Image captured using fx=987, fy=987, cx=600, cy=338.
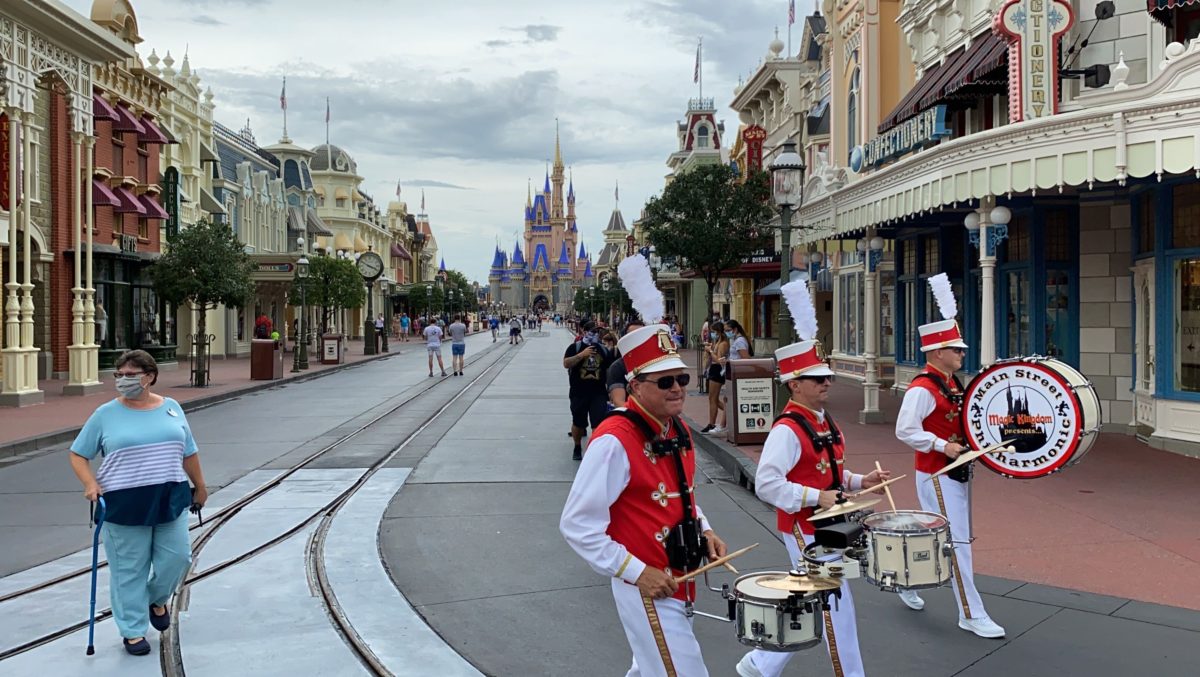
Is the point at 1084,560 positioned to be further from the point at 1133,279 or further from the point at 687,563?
the point at 1133,279

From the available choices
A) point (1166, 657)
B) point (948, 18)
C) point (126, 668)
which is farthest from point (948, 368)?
point (948, 18)

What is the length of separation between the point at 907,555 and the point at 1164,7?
10.3 metres

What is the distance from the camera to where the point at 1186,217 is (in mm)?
12109

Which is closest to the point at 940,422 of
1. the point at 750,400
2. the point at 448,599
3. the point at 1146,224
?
the point at 448,599

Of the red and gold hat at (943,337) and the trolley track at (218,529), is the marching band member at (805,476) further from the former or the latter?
the trolley track at (218,529)

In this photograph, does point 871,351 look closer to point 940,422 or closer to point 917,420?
point 940,422

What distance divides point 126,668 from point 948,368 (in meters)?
5.02

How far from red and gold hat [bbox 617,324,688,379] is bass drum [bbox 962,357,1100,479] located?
2.50 meters

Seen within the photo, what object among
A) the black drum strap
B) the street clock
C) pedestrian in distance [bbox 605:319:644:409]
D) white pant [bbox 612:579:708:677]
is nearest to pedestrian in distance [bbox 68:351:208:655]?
white pant [bbox 612:579:708:677]

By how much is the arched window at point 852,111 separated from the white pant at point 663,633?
64.8 feet

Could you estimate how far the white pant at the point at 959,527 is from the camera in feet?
18.9

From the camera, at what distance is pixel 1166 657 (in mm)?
5332

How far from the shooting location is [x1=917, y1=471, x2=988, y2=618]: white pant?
575 cm

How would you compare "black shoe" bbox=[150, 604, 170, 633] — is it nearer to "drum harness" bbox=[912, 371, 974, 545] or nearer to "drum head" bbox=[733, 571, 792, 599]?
"drum head" bbox=[733, 571, 792, 599]
